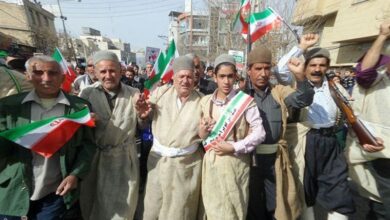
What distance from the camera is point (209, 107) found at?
3.17m

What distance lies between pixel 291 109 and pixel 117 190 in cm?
197

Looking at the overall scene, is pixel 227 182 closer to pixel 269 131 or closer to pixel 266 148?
pixel 266 148

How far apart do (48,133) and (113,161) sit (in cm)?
80

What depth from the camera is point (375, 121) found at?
3098 millimetres

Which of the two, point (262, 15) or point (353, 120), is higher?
point (262, 15)

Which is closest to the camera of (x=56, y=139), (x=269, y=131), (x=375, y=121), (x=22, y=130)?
(x=22, y=130)

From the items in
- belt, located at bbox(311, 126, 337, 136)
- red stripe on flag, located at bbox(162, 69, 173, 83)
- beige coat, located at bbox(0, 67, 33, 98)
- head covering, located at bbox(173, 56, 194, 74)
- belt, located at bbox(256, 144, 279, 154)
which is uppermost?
head covering, located at bbox(173, 56, 194, 74)

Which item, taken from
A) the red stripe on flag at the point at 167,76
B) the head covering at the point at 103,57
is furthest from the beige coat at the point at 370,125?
the head covering at the point at 103,57

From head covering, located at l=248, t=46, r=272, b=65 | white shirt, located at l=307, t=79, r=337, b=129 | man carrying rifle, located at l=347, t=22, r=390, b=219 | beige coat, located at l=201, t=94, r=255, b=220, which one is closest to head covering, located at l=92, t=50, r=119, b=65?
beige coat, located at l=201, t=94, r=255, b=220

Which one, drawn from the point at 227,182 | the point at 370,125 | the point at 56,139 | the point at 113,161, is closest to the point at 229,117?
the point at 227,182

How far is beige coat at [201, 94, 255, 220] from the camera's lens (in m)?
3.02

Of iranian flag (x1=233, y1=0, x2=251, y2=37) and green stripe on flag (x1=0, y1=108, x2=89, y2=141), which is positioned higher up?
iranian flag (x1=233, y1=0, x2=251, y2=37)

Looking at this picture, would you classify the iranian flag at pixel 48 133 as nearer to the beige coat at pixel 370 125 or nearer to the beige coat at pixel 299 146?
the beige coat at pixel 299 146

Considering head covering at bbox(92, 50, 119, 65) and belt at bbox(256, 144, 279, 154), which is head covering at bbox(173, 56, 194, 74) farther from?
belt at bbox(256, 144, 279, 154)
